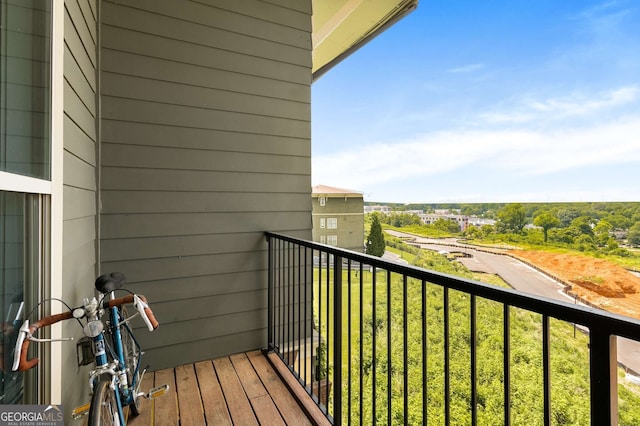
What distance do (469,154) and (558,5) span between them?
17.4ft

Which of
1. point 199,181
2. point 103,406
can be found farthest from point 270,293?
point 103,406

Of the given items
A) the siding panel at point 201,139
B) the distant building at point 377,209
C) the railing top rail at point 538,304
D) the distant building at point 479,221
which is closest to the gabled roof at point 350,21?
the siding panel at point 201,139

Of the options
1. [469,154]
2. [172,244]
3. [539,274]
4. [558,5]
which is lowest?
[539,274]

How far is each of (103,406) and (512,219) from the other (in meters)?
5.63

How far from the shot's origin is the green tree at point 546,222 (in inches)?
175

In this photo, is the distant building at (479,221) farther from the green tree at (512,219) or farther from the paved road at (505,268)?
the paved road at (505,268)

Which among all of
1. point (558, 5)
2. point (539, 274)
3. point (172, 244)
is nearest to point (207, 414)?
point (172, 244)

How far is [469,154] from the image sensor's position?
13062 mm

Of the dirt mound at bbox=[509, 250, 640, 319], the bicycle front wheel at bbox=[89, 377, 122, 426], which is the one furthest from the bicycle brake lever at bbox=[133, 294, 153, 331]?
the dirt mound at bbox=[509, 250, 640, 319]

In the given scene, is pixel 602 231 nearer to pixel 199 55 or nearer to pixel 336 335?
pixel 336 335

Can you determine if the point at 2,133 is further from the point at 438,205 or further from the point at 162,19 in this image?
the point at 438,205

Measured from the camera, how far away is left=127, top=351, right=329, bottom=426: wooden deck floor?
178cm

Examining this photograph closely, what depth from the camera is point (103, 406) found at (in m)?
1.23

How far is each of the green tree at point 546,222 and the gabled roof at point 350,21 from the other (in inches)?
135
